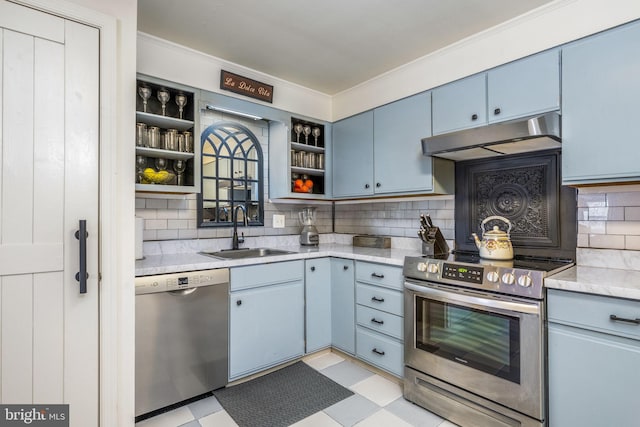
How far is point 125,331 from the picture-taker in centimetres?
160

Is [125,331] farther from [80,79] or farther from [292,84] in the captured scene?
[292,84]

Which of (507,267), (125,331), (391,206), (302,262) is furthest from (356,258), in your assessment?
(125,331)

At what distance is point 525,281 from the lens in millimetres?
1611

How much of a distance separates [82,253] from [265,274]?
1.16 metres

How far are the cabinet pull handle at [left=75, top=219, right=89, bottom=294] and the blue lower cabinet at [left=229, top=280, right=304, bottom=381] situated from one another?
91 cm

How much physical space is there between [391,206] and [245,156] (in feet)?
4.80

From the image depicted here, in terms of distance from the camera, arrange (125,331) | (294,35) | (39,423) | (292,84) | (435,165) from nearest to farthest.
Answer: (39,423)
(125,331)
(294,35)
(435,165)
(292,84)

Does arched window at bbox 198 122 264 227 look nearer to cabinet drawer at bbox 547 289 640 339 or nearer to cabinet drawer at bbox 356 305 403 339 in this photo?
cabinet drawer at bbox 356 305 403 339

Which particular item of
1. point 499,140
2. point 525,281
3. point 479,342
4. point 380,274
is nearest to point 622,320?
point 525,281

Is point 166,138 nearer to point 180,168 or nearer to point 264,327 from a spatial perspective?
point 180,168

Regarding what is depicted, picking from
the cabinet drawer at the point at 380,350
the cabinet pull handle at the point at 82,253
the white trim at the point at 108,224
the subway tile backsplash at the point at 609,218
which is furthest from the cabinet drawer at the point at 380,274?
the cabinet pull handle at the point at 82,253

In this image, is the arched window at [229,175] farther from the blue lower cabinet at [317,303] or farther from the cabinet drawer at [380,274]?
the cabinet drawer at [380,274]

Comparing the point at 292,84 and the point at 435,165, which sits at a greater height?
the point at 292,84

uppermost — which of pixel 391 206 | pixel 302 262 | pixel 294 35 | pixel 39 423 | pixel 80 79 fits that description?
pixel 294 35
